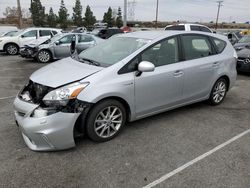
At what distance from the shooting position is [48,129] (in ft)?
9.70

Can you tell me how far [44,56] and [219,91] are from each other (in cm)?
867

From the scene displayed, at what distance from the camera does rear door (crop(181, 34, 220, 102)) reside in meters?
4.25

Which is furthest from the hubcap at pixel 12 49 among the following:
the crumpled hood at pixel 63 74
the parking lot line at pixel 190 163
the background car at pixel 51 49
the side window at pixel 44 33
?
the parking lot line at pixel 190 163

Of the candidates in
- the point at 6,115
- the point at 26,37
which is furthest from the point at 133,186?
the point at 26,37

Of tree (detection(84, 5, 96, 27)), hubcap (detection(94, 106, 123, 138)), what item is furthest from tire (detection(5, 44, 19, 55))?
tree (detection(84, 5, 96, 27))

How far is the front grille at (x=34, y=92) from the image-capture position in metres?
3.13

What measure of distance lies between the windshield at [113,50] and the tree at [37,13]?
51305 millimetres

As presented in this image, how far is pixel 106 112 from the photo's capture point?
11.2ft

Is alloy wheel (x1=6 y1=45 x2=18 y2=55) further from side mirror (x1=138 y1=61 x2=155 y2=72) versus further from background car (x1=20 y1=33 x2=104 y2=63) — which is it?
side mirror (x1=138 y1=61 x2=155 y2=72)

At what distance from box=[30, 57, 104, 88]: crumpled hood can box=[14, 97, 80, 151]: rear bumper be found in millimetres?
390

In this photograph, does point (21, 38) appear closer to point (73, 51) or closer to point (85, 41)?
point (85, 41)

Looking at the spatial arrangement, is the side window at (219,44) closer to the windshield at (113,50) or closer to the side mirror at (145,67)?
the windshield at (113,50)

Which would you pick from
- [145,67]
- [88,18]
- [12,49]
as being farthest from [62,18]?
[145,67]

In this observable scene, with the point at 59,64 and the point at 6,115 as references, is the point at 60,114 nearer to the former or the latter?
the point at 59,64
